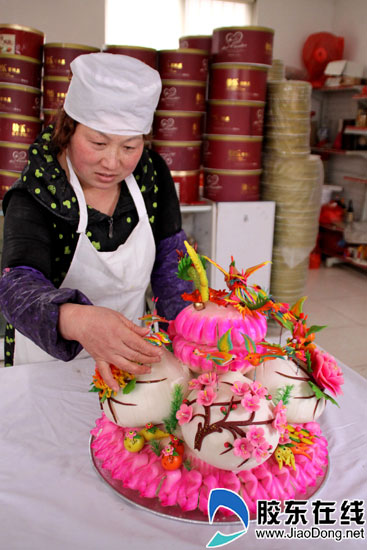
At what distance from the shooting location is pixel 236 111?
2982mm

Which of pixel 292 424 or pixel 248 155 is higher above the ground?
pixel 248 155

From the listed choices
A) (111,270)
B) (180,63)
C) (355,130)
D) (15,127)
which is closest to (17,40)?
(15,127)

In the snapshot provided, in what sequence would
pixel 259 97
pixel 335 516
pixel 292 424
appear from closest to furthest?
1. pixel 335 516
2. pixel 292 424
3. pixel 259 97

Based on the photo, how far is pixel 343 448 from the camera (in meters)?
1.13

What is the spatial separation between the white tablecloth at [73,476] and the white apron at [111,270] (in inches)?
8.0

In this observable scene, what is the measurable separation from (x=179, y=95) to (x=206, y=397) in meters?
2.31

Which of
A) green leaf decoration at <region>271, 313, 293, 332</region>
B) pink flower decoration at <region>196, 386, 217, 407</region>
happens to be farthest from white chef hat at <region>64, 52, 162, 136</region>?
pink flower decoration at <region>196, 386, 217, 407</region>

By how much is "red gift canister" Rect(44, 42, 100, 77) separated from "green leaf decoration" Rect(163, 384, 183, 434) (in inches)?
86.1

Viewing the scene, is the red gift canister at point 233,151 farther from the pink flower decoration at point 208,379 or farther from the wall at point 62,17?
the wall at point 62,17

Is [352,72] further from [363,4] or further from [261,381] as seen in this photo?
[261,381]

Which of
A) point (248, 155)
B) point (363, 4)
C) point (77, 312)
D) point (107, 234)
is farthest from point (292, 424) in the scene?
point (363, 4)

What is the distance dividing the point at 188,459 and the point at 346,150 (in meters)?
5.22

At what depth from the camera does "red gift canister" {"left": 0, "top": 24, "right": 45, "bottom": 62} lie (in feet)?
8.59

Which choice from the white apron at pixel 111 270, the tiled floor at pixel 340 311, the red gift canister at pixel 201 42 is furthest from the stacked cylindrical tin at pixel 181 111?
the white apron at pixel 111 270
